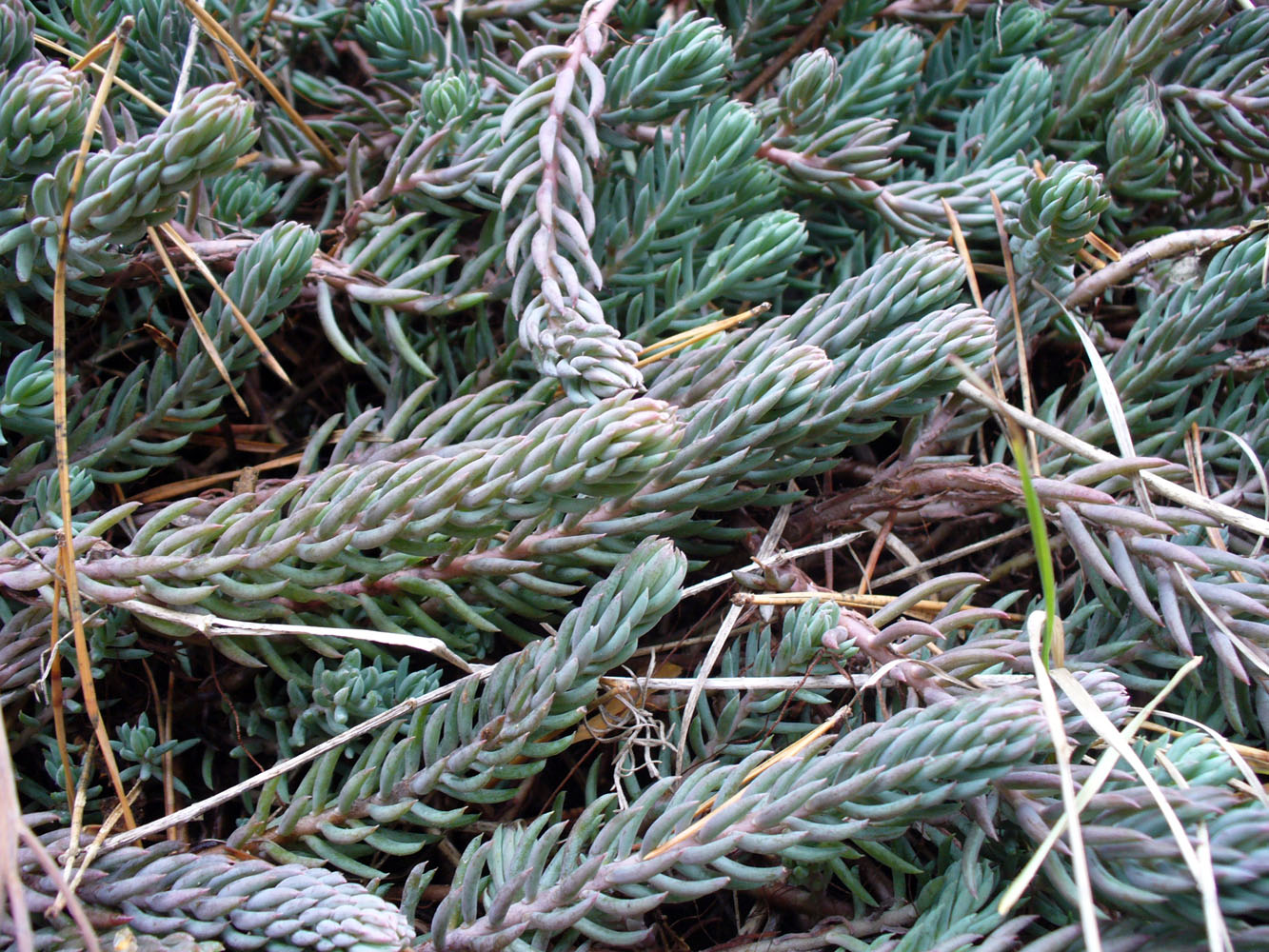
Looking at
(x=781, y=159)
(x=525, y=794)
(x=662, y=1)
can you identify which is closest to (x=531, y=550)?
(x=525, y=794)

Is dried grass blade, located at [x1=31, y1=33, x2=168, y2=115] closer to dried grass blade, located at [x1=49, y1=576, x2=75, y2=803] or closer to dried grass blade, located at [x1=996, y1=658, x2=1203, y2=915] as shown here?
dried grass blade, located at [x1=49, y1=576, x2=75, y2=803]

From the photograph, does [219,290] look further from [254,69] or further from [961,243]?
[961,243]

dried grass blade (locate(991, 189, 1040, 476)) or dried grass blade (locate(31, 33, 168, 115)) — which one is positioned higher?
dried grass blade (locate(31, 33, 168, 115))

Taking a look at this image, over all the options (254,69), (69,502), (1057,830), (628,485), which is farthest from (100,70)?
(1057,830)

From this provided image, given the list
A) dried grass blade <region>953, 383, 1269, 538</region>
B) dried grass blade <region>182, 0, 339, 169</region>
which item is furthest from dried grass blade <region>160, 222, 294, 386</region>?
dried grass blade <region>953, 383, 1269, 538</region>

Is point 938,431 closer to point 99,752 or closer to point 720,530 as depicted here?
point 720,530

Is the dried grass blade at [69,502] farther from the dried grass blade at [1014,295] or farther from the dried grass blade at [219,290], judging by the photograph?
the dried grass blade at [1014,295]

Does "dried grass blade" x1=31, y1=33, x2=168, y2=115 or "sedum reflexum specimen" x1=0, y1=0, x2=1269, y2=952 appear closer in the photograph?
"sedum reflexum specimen" x1=0, y1=0, x2=1269, y2=952

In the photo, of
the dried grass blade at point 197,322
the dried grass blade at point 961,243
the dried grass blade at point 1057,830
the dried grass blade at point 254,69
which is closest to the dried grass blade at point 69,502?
the dried grass blade at point 197,322

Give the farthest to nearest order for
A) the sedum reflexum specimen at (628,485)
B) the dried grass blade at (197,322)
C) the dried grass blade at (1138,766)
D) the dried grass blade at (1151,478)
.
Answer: the dried grass blade at (197,322)
the dried grass blade at (1151,478)
the sedum reflexum specimen at (628,485)
the dried grass blade at (1138,766)
